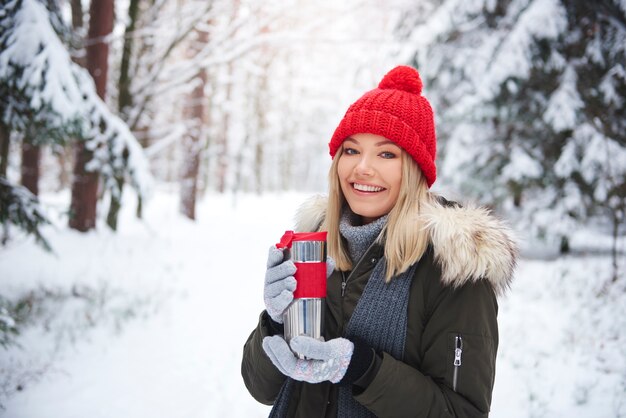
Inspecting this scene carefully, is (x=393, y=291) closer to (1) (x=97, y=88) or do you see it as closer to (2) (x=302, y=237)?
(2) (x=302, y=237)

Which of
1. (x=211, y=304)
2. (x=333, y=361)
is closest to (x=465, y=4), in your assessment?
(x=211, y=304)

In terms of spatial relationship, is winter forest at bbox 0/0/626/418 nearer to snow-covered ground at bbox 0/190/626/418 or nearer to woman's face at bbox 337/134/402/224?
snow-covered ground at bbox 0/190/626/418

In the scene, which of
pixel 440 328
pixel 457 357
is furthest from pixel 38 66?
pixel 457 357

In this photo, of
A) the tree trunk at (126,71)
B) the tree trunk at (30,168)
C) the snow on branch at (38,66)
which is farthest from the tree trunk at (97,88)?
the snow on branch at (38,66)

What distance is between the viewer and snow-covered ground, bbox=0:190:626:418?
12.0 ft

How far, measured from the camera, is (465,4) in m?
8.32

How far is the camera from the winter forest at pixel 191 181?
3.78 meters

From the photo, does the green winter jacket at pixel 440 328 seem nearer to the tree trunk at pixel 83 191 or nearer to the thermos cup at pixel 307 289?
the thermos cup at pixel 307 289

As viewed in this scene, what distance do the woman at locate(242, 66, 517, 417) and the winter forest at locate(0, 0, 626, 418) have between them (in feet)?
1.55

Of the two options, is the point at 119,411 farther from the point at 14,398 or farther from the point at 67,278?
the point at 67,278

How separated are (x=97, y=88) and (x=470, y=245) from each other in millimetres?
7282

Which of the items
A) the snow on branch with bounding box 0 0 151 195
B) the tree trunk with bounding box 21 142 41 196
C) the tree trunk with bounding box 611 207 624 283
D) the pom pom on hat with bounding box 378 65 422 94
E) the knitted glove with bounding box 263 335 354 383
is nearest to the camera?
the knitted glove with bounding box 263 335 354 383

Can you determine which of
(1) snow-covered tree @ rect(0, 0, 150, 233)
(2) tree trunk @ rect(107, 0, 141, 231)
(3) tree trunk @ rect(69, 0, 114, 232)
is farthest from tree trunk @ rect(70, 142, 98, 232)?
(1) snow-covered tree @ rect(0, 0, 150, 233)

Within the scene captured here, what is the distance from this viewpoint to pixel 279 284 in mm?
1446
